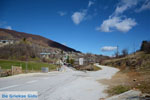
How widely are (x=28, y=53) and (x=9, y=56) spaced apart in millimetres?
8726

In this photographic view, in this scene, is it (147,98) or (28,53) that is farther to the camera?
(28,53)

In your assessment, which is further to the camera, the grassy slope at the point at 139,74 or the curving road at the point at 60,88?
the grassy slope at the point at 139,74

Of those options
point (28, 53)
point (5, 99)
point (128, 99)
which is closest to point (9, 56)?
point (28, 53)

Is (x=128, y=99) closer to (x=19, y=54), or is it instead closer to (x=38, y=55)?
(x=19, y=54)

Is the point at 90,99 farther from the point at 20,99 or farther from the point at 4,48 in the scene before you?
the point at 4,48

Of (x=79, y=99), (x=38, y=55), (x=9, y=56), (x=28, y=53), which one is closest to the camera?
(x=79, y=99)

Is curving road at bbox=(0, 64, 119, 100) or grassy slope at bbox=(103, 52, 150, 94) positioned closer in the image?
curving road at bbox=(0, 64, 119, 100)

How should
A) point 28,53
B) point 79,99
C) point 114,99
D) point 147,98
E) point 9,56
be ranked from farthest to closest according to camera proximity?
point 28,53, point 9,56, point 79,99, point 114,99, point 147,98

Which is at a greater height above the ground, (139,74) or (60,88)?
(60,88)

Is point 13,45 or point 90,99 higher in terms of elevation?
point 13,45

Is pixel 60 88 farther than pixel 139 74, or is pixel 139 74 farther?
pixel 139 74

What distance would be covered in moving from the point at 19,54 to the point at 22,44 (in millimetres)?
6822

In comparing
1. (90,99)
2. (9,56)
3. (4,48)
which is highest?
(4,48)

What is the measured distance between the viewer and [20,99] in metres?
5.50
